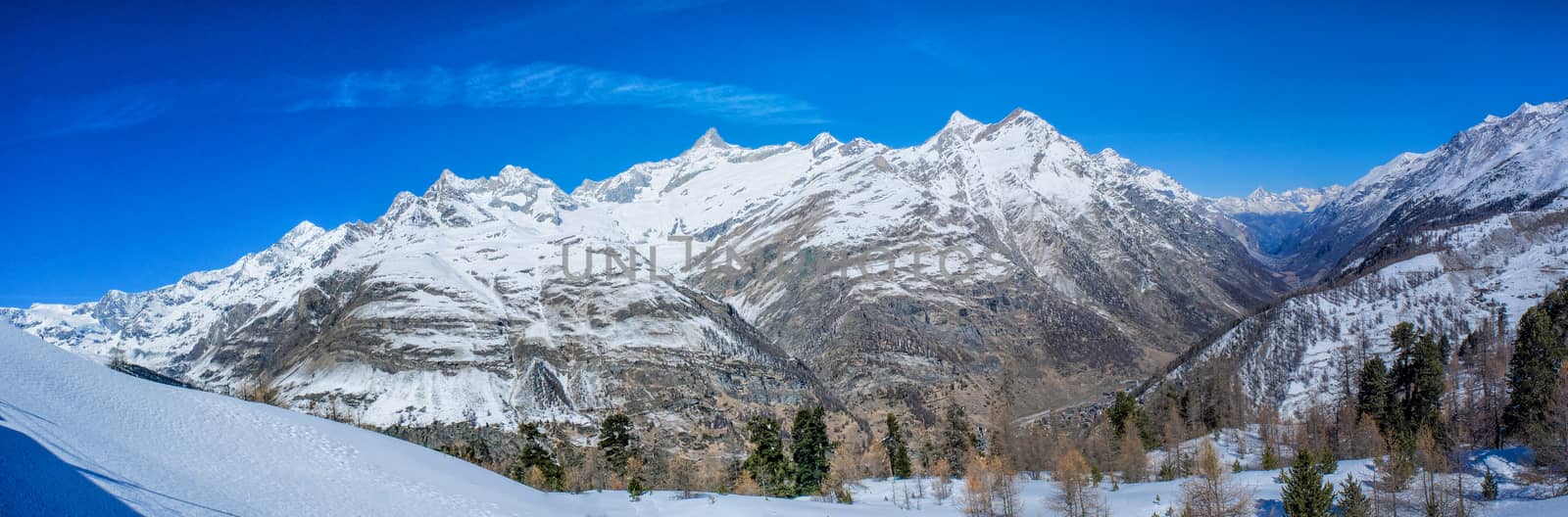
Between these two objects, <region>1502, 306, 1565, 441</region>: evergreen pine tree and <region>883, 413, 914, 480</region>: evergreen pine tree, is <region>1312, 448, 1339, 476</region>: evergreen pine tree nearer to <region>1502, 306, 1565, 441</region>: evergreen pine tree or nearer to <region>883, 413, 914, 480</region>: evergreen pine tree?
<region>1502, 306, 1565, 441</region>: evergreen pine tree

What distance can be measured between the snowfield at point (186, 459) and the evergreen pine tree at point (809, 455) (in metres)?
45.2

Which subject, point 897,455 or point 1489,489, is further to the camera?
point 897,455

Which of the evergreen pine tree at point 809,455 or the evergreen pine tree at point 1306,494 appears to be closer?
the evergreen pine tree at point 1306,494

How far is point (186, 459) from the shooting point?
2864cm

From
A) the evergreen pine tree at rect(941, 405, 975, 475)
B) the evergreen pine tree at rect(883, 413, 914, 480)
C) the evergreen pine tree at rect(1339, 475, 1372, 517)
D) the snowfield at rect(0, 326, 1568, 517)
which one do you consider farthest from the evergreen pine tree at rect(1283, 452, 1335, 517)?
the evergreen pine tree at rect(941, 405, 975, 475)

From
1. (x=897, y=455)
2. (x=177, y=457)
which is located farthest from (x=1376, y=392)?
(x=177, y=457)

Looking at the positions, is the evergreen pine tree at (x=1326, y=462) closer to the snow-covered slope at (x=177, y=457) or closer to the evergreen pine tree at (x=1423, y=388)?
the evergreen pine tree at (x=1423, y=388)

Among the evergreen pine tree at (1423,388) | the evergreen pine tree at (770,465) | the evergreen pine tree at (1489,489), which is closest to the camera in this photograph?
the evergreen pine tree at (1489,489)

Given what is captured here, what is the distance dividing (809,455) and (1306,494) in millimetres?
48964

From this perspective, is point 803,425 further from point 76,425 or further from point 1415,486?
point 76,425

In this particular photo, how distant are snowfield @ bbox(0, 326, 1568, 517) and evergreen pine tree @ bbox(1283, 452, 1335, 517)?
48.7 meters

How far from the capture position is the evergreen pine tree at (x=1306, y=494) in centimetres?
5453

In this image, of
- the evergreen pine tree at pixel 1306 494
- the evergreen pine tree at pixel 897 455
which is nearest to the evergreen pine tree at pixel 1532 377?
the evergreen pine tree at pixel 1306 494

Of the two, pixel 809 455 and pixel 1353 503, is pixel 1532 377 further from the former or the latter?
pixel 809 455
